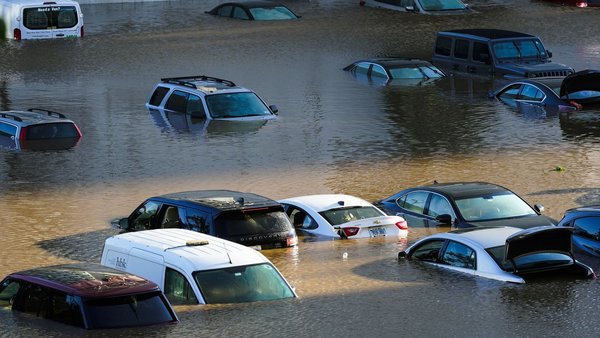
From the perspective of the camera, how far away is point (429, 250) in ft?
75.2

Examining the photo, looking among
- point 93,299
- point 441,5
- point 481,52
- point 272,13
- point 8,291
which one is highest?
point 93,299

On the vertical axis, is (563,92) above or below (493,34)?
below

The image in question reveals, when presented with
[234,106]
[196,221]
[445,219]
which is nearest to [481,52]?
[234,106]

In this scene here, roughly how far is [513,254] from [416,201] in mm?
6022

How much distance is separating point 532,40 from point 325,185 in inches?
697

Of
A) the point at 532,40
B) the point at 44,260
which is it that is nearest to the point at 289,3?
the point at 532,40

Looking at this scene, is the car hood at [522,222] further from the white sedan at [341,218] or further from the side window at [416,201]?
the side window at [416,201]

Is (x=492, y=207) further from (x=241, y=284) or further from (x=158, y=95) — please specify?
(x=158, y=95)

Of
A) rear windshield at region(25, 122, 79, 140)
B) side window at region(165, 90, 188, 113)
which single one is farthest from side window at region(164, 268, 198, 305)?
side window at region(165, 90, 188, 113)

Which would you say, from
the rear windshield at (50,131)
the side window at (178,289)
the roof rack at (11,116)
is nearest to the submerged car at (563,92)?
the rear windshield at (50,131)

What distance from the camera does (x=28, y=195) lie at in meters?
30.2

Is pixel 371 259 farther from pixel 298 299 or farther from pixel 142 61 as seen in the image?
pixel 142 61

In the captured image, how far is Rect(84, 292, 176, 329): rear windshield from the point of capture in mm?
16656

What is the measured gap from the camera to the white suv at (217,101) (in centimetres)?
3941
